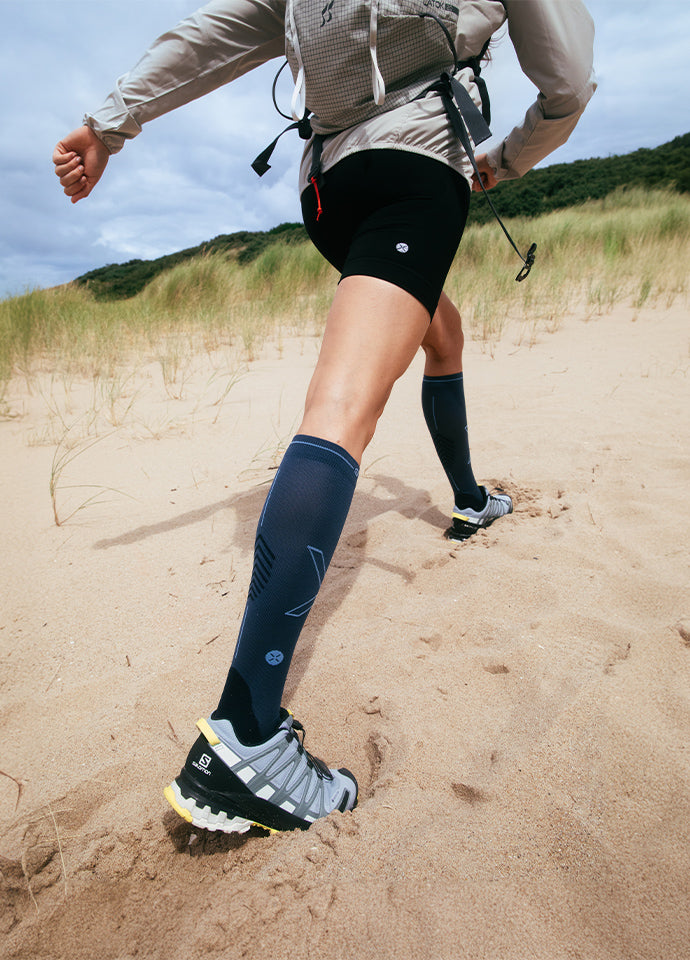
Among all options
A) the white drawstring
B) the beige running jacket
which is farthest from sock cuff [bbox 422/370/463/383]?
the white drawstring

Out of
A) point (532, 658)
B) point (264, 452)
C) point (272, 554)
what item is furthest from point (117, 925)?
point (264, 452)

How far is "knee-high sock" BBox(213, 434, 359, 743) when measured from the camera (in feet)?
2.77

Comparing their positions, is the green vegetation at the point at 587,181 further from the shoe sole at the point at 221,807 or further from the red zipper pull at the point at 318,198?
the shoe sole at the point at 221,807

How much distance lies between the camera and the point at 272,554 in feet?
2.79

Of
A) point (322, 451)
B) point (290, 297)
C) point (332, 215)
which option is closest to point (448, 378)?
point (332, 215)

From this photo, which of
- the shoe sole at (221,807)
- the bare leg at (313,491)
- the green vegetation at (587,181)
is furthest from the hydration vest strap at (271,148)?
the green vegetation at (587,181)

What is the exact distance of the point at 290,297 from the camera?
6.47 meters

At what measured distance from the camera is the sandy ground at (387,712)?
30.9 inches

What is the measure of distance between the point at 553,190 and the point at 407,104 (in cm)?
2090

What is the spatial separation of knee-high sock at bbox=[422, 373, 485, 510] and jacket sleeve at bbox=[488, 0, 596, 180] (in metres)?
0.70

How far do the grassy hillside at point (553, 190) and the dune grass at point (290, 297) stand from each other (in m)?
7.09

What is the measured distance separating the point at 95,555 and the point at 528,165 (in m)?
1.79

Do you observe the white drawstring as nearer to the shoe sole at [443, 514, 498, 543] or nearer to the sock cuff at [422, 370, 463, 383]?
the sock cuff at [422, 370, 463, 383]

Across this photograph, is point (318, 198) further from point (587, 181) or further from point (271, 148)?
point (587, 181)
